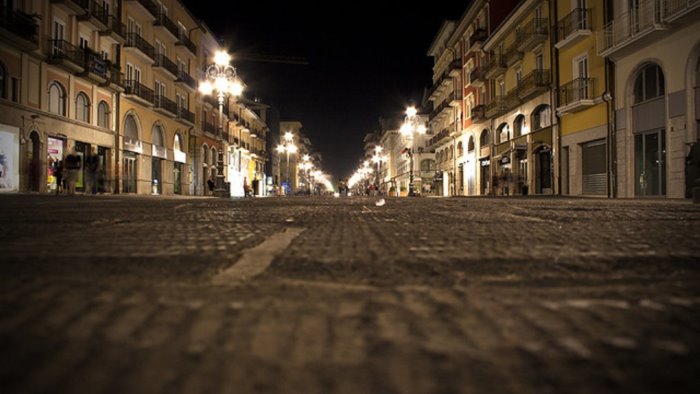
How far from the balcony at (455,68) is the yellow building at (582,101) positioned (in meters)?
17.1

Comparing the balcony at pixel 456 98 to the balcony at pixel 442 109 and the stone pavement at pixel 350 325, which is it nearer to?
the balcony at pixel 442 109

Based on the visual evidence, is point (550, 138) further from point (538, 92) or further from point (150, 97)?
point (150, 97)

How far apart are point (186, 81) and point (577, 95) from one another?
28.4 meters

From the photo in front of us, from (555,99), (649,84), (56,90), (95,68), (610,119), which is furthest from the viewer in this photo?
(555,99)

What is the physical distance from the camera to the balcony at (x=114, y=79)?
2639 centimetres

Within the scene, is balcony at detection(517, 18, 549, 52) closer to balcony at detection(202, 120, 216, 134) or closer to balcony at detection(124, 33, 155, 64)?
balcony at detection(124, 33, 155, 64)

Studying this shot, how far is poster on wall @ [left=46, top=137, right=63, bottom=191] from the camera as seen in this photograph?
22.3m

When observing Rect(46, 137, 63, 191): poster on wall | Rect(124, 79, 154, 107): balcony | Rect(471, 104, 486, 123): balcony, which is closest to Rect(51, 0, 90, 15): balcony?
Rect(124, 79, 154, 107): balcony

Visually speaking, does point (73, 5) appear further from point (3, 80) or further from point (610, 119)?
point (610, 119)

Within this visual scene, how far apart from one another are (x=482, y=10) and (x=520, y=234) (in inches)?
1501

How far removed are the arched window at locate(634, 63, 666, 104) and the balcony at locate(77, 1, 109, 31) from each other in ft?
83.2

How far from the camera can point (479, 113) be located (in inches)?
1439

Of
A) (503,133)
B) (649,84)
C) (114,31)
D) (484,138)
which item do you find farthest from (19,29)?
(484,138)

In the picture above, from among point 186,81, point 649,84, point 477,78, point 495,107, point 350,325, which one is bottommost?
point 350,325
